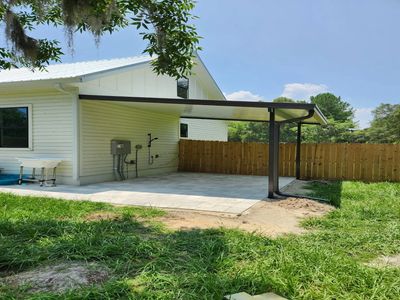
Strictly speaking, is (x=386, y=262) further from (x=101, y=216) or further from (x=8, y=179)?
(x=8, y=179)

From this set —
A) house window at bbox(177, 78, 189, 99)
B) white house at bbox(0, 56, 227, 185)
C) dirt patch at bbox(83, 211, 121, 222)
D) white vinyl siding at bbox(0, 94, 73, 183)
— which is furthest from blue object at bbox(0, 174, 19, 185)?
house window at bbox(177, 78, 189, 99)

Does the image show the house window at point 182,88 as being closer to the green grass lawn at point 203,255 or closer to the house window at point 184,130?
the house window at point 184,130

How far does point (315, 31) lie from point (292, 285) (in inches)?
540

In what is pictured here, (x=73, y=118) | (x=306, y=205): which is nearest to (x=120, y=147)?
(x=73, y=118)

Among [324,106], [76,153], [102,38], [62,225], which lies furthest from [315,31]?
[324,106]

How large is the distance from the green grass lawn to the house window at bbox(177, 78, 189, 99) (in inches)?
392

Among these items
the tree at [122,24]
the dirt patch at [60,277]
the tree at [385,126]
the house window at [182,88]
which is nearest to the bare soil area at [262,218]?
the dirt patch at [60,277]

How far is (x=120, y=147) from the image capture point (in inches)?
442

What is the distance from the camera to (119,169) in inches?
447

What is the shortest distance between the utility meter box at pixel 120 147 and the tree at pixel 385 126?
2975 centimetres

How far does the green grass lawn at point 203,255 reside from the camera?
2.90 m

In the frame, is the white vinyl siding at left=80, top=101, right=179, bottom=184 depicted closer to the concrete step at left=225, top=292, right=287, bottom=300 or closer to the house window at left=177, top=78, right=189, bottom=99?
the house window at left=177, top=78, right=189, bottom=99

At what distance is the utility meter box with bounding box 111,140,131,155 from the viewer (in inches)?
433

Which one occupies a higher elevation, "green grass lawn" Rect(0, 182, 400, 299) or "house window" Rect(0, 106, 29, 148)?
"house window" Rect(0, 106, 29, 148)
